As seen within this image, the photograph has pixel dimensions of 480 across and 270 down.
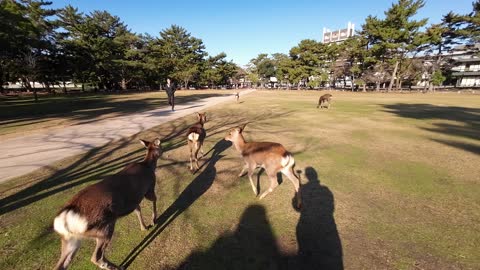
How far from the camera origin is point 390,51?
53.7 m

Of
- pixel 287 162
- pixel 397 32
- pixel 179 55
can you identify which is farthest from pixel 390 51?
pixel 287 162

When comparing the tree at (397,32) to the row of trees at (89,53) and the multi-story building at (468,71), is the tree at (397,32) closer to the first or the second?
the multi-story building at (468,71)

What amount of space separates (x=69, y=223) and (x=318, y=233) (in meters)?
3.55

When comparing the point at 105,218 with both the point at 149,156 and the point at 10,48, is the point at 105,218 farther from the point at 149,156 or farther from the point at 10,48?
the point at 10,48

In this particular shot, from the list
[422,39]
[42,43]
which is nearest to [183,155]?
[42,43]

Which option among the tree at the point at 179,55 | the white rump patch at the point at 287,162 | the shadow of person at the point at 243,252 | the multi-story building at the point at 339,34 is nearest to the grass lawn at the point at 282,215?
the shadow of person at the point at 243,252

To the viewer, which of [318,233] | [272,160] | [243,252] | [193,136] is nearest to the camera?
[243,252]

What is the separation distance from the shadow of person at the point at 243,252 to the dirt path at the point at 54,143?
18.9ft

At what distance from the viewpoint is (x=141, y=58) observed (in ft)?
201

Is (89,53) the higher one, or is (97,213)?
(89,53)

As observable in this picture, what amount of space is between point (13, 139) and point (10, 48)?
79.4ft

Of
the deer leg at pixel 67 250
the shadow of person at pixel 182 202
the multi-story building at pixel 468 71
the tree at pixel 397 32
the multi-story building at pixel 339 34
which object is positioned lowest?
the shadow of person at pixel 182 202

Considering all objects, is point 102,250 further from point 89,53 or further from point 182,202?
point 89,53

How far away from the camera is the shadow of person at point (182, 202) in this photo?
3694 mm
